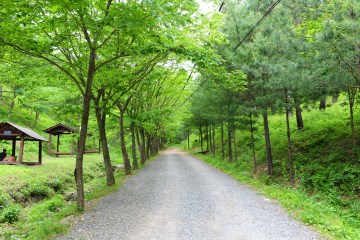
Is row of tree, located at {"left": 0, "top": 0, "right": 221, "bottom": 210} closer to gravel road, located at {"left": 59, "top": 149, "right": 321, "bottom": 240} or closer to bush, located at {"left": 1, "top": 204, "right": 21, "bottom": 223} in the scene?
gravel road, located at {"left": 59, "top": 149, "right": 321, "bottom": 240}

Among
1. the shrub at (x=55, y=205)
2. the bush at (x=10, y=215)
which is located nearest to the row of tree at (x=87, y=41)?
the shrub at (x=55, y=205)

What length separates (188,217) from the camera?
22.7ft

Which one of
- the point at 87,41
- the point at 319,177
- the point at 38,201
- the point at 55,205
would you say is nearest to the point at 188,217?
the point at 87,41

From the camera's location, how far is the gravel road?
5680 millimetres

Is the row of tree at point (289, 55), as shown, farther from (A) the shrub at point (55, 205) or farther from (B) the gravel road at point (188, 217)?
(A) the shrub at point (55, 205)

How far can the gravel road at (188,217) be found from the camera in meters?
5.68

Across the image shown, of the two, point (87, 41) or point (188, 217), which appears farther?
point (87, 41)

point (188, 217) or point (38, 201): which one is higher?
point (188, 217)

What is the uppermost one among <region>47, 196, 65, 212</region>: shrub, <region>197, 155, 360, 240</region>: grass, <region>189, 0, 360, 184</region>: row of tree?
<region>189, 0, 360, 184</region>: row of tree

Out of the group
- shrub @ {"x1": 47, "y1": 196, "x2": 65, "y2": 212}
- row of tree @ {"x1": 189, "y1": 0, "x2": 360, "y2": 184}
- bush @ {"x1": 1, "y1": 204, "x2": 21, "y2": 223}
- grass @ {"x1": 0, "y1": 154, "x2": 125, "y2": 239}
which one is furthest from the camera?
shrub @ {"x1": 47, "y1": 196, "x2": 65, "y2": 212}

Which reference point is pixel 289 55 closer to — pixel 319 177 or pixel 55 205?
pixel 319 177

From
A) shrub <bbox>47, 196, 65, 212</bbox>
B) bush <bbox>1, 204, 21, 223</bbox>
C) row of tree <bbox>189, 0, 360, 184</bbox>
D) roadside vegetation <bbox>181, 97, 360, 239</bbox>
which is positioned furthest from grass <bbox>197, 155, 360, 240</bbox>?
bush <bbox>1, 204, 21, 223</bbox>

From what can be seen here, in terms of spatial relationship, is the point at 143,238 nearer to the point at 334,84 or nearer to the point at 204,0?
the point at 334,84

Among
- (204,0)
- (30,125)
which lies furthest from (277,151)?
(30,125)
